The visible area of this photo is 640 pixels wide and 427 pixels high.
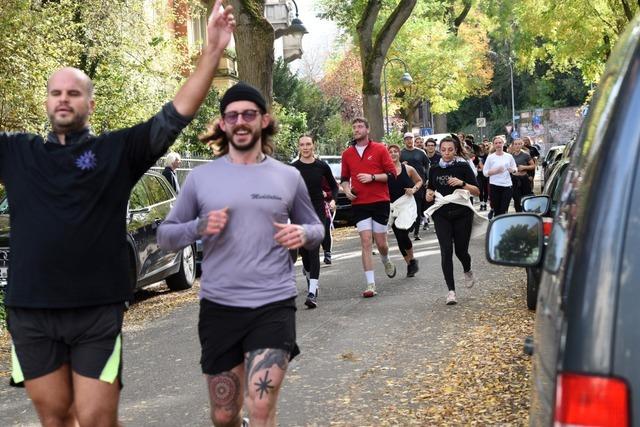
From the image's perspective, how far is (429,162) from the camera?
20688mm

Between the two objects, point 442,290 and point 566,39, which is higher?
point 566,39

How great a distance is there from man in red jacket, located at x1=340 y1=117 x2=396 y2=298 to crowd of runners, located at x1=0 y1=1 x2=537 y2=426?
7580mm

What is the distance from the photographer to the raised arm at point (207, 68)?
4.47 m

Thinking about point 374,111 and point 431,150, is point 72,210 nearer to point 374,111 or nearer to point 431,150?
point 431,150

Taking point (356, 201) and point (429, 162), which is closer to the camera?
point (356, 201)

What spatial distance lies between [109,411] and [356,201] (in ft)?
28.7

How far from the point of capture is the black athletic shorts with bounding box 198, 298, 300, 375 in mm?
4797

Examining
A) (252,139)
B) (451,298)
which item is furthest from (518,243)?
(451,298)

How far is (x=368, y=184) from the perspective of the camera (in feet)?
42.5

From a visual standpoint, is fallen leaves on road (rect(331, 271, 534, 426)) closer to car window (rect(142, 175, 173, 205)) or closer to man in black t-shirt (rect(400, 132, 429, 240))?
car window (rect(142, 175, 173, 205))

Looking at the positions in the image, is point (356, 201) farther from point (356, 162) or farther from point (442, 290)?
point (442, 290)

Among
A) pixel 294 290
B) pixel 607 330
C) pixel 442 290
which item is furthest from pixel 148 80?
pixel 607 330

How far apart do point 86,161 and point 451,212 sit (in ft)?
26.1

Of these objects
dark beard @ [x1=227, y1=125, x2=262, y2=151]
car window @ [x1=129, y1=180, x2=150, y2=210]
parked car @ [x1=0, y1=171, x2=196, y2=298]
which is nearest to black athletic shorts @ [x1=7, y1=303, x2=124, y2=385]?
dark beard @ [x1=227, y1=125, x2=262, y2=151]
